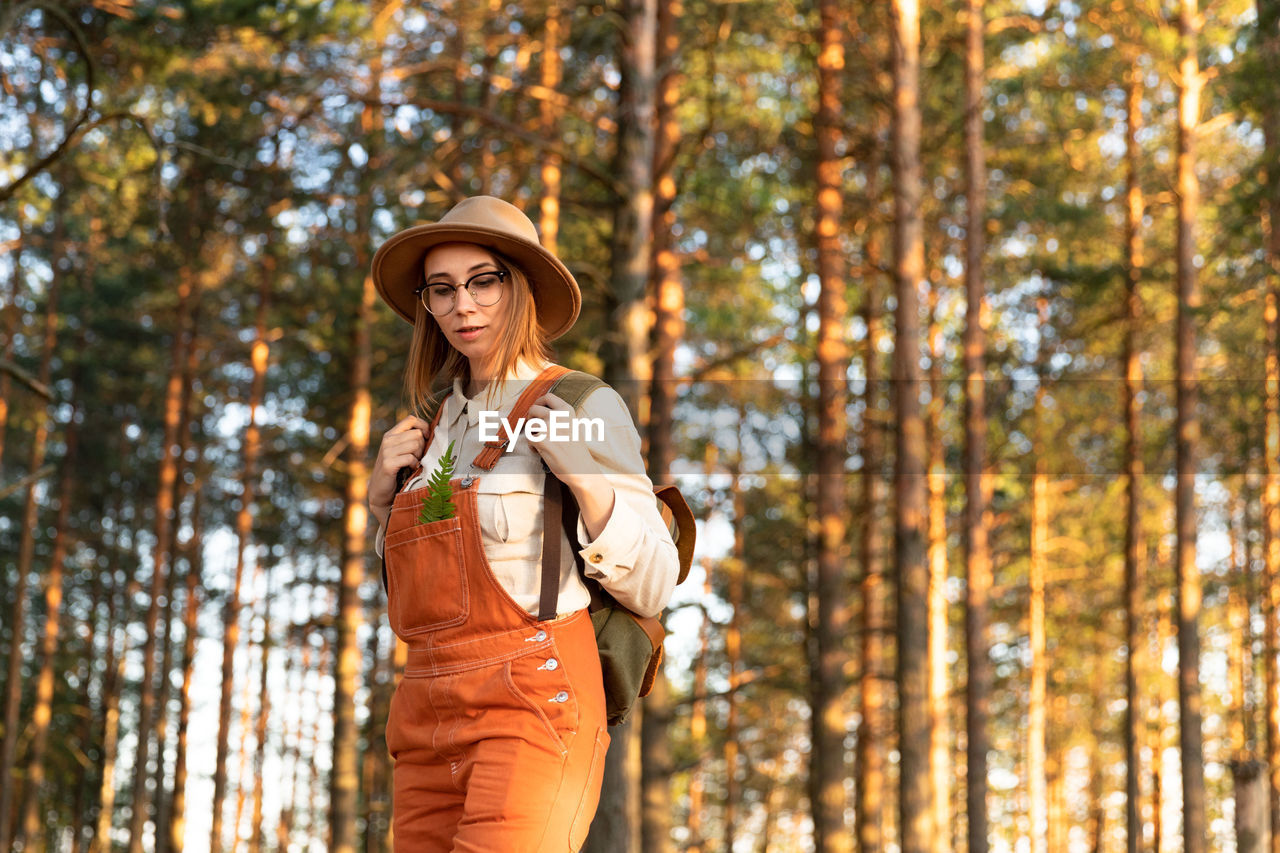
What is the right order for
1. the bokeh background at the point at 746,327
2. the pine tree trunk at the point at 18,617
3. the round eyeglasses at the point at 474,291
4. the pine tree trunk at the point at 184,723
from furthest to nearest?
the pine tree trunk at the point at 184,723
the pine tree trunk at the point at 18,617
the bokeh background at the point at 746,327
the round eyeglasses at the point at 474,291

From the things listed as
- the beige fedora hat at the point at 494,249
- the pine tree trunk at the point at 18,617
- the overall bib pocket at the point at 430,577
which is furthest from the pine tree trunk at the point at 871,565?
the overall bib pocket at the point at 430,577

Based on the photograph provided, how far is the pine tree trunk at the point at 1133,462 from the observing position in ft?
57.5

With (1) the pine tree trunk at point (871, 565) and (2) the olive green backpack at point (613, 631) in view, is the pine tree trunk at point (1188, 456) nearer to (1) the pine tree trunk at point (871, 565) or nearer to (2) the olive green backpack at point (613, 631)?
(1) the pine tree trunk at point (871, 565)

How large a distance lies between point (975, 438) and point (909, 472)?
346 centimetres

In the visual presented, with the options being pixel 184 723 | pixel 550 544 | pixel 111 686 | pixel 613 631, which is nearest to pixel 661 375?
pixel 613 631

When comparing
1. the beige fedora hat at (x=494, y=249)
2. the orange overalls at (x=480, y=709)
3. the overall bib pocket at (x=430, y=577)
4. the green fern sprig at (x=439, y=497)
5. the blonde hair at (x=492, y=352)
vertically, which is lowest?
the orange overalls at (x=480, y=709)

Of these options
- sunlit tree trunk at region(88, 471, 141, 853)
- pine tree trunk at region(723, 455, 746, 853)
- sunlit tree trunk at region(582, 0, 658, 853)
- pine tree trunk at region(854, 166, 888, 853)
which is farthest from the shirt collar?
sunlit tree trunk at region(88, 471, 141, 853)

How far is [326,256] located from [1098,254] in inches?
444

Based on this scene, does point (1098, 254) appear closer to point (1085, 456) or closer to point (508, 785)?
point (1085, 456)

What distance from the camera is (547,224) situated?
1296 cm

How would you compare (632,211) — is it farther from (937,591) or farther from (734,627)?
(734,627)

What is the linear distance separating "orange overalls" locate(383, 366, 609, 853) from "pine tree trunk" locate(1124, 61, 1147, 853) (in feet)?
53.7

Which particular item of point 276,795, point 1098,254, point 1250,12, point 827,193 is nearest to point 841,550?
point 827,193

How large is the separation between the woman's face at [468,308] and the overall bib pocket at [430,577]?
1.45ft
